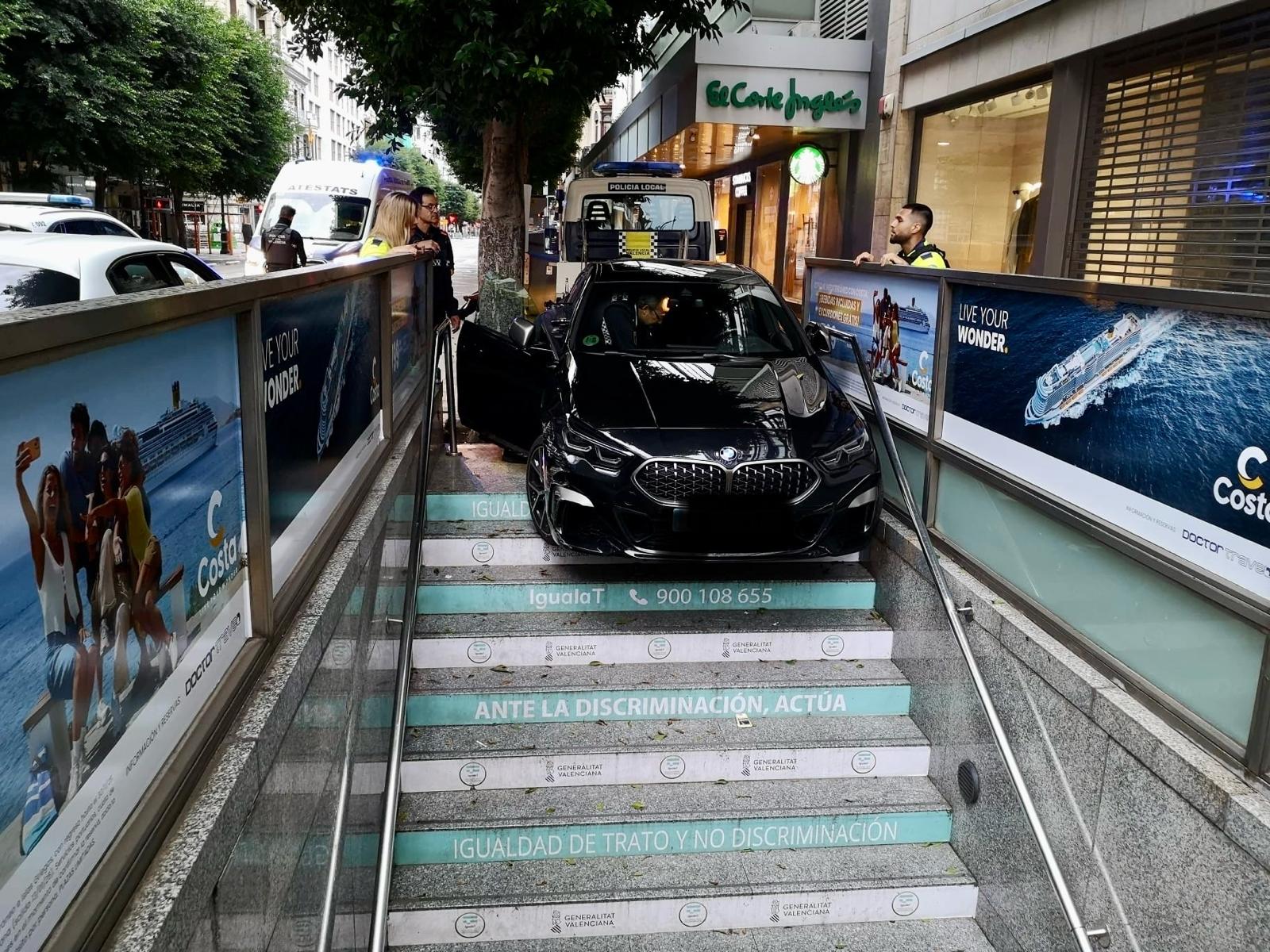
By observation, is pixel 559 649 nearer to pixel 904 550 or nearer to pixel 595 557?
pixel 595 557

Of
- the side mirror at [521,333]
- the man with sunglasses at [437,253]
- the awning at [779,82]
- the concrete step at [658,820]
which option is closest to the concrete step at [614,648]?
the concrete step at [658,820]

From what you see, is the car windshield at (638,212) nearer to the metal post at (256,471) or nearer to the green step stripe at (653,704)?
the green step stripe at (653,704)

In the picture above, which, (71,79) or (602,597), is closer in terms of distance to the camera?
(602,597)

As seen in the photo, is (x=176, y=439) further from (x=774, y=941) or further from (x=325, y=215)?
(x=325, y=215)

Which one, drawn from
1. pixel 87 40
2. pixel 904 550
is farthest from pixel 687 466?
pixel 87 40

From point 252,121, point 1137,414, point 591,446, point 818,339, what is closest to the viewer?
point 1137,414

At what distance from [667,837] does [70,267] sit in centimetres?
480

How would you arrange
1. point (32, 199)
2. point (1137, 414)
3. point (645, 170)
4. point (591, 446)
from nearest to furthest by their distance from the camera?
point (1137, 414)
point (591, 446)
point (645, 170)
point (32, 199)

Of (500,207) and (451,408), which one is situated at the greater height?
(500,207)

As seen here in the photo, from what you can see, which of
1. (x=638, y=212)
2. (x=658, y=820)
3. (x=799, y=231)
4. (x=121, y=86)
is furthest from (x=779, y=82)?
(x=121, y=86)

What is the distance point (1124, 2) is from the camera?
→ 900cm

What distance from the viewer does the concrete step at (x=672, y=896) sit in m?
4.09

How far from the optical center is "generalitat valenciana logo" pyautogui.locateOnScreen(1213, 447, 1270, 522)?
292 centimetres

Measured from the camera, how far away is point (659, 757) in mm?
4645
